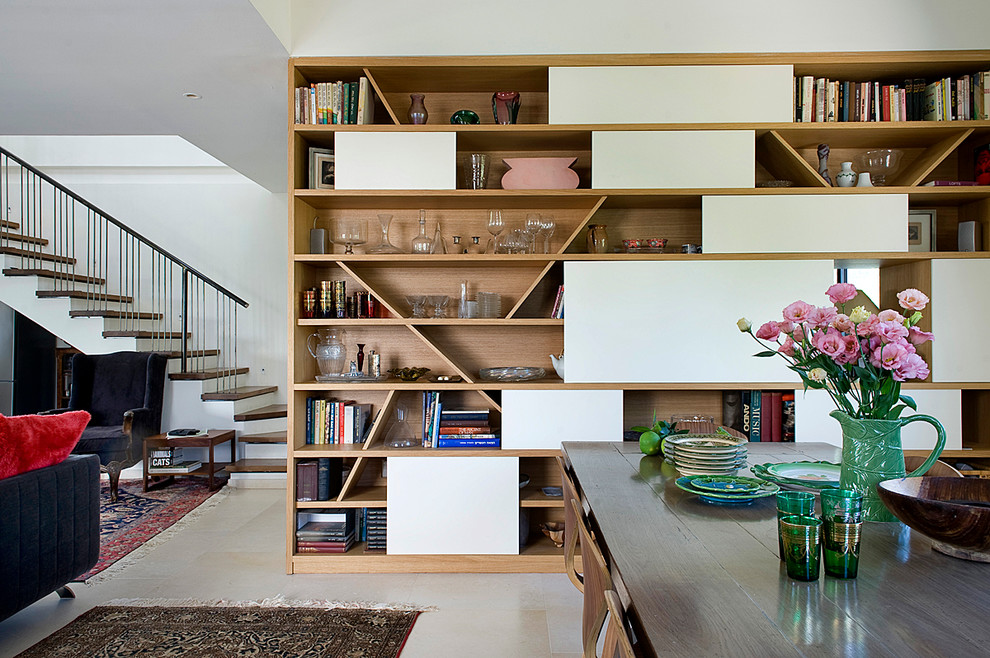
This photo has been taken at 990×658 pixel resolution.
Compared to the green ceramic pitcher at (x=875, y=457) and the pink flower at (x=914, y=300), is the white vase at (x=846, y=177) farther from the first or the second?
the green ceramic pitcher at (x=875, y=457)

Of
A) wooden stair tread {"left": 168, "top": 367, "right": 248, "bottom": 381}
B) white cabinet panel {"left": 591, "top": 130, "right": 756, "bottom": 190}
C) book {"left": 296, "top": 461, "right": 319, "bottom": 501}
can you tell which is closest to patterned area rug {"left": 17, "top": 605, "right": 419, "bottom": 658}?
book {"left": 296, "top": 461, "right": 319, "bottom": 501}

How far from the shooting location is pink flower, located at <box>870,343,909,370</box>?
1561mm

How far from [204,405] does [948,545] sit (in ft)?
20.1

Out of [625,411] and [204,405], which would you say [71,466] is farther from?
Result: [204,405]

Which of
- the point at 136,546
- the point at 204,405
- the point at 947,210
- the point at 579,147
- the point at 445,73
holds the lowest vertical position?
the point at 136,546

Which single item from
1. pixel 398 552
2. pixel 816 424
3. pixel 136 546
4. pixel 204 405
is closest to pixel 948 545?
pixel 816 424

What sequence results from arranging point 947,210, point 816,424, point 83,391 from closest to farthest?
point 816,424 → point 947,210 → point 83,391

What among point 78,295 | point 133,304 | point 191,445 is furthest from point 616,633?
point 133,304

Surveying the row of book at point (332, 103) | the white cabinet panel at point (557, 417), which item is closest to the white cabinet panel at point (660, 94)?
the row of book at point (332, 103)

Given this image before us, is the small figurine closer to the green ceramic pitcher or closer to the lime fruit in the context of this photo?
the lime fruit

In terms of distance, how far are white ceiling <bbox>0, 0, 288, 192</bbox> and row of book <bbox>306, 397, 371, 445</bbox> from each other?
1.83 meters

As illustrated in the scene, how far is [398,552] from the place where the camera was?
135 inches

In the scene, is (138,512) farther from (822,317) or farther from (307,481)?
(822,317)

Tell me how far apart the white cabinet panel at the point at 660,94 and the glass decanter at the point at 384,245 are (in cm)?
105
